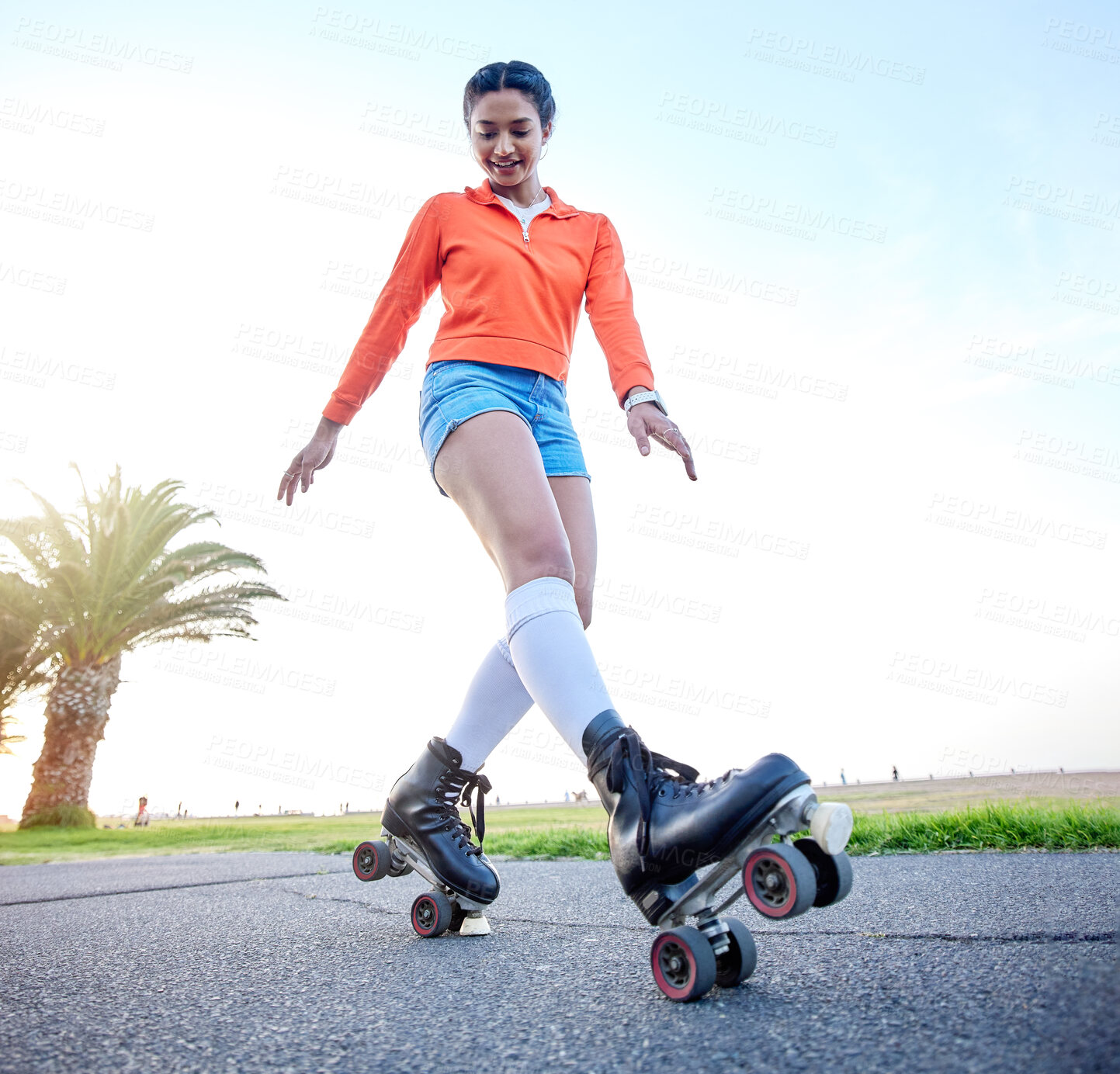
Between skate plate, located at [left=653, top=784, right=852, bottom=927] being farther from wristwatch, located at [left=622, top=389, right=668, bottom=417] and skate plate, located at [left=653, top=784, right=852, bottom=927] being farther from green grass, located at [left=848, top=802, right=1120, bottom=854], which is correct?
green grass, located at [left=848, top=802, right=1120, bottom=854]

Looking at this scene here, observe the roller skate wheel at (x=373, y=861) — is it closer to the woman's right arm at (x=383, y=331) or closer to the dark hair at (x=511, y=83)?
the woman's right arm at (x=383, y=331)

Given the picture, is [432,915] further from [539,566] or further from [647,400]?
[647,400]

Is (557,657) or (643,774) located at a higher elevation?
(557,657)

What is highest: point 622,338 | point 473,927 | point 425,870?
point 622,338

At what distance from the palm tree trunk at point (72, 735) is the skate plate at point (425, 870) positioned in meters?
13.4

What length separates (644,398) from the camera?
6.33ft

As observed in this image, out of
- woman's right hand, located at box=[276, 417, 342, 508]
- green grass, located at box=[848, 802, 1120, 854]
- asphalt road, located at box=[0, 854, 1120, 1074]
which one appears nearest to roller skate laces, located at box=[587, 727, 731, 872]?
asphalt road, located at box=[0, 854, 1120, 1074]

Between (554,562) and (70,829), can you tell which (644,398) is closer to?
(554,562)

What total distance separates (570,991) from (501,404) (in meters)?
1.16

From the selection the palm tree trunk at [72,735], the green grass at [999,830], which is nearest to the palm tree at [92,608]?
the palm tree trunk at [72,735]

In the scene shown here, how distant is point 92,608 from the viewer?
12609 millimetres

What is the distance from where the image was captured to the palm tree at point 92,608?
12352 mm

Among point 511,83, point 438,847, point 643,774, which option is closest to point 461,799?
point 438,847

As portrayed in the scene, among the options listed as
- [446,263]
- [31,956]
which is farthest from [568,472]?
[31,956]
